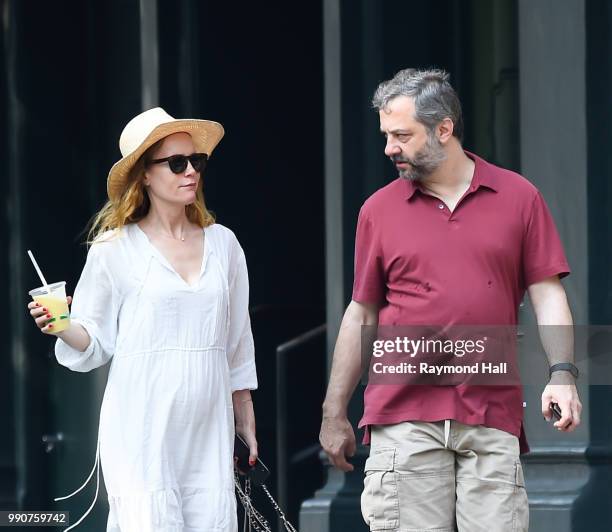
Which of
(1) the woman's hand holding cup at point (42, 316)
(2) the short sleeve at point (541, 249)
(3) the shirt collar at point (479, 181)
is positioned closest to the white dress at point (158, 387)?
(1) the woman's hand holding cup at point (42, 316)

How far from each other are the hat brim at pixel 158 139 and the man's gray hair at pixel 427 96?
0.65m

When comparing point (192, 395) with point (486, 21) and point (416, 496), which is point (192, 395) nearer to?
point (416, 496)

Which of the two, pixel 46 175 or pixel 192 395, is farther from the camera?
pixel 46 175

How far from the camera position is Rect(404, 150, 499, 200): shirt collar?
5035 millimetres

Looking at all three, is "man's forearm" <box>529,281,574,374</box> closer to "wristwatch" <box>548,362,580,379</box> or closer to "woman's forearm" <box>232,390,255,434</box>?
"wristwatch" <box>548,362,580,379</box>

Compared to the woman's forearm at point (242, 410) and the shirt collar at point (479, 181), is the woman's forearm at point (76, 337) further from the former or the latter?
the shirt collar at point (479, 181)

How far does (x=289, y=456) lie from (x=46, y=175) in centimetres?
201

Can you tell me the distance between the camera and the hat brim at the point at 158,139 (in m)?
5.25

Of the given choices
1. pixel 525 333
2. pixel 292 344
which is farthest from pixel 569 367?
pixel 292 344

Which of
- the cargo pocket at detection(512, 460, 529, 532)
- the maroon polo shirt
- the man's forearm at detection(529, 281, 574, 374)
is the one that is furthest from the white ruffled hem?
the man's forearm at detection(529, 281, 574, 374)

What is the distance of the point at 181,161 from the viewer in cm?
527

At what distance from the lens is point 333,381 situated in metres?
5.17

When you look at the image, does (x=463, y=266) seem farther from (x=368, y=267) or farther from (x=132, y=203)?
(x=132, y=203)

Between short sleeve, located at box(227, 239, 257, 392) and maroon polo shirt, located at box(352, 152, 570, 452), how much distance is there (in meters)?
0.50
